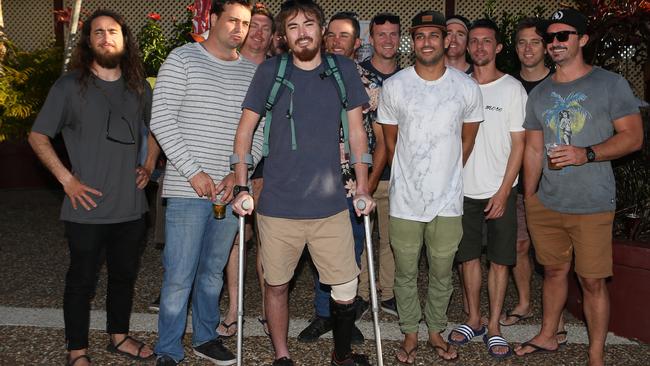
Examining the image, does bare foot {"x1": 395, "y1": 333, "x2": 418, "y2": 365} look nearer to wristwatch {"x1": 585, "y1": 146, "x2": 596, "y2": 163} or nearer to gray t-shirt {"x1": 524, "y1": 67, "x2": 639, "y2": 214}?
gray t-shirt {"x1": 524, "y1": 67, "x2": 639, "y2": 214}

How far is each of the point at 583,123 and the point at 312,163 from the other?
1.79m

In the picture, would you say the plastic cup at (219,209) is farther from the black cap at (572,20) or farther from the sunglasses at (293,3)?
the black cap at (572,20)

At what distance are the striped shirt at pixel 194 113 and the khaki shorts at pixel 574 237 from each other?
2176 mm

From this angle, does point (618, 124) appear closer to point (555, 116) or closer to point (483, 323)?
point (555, 116)

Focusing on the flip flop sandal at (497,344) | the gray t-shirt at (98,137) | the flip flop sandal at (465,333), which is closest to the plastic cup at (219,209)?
A: the gray t-shirt at (98,137)

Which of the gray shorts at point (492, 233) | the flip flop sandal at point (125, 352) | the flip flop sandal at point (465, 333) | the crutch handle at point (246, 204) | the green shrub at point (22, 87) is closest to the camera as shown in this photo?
the crutch handle at point (246, 204)

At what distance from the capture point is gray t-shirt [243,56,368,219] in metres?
4.87

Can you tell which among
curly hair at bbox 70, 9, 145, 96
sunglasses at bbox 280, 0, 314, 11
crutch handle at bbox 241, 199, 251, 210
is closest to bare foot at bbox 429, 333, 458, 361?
crutch handle at bbox 241, 199, 251, 210

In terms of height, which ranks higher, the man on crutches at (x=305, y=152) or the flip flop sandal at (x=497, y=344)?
the man on crutches at (x=305, y=152)

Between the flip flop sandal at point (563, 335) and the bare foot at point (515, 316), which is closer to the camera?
the flip flop sandal at point (563, 335)

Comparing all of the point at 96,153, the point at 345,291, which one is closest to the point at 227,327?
the point at 345,291

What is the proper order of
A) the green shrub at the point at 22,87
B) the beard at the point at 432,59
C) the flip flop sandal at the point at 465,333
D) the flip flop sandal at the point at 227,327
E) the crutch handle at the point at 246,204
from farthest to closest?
the green shrub at the point at 22,87 → the flip flop sandal at the point at 227,327 → the flip flop sandal at the point at 465,333 → the beard at the point at 432,59 → the crutch handle at the point at 246,204

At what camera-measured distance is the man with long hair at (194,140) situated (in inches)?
197

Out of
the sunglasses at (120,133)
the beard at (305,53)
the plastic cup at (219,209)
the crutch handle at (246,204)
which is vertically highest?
the beard at (305,53)
